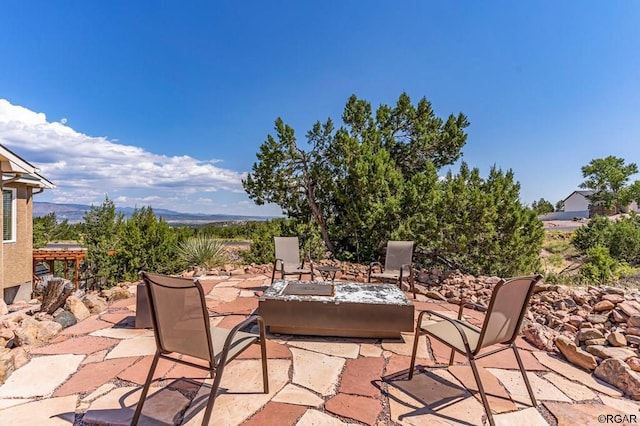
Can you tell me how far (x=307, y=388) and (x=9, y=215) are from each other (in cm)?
956

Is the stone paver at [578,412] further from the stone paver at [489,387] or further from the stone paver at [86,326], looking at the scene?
the stone paver at [86,326]

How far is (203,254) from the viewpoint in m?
7.34

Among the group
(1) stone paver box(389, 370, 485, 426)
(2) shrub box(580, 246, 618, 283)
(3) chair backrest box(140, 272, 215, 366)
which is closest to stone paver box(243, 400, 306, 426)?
(3) chair backrest box(140, 272, 215, 366)

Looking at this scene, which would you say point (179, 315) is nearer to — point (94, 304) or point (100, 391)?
point (100, 391)

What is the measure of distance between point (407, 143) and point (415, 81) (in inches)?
65.0

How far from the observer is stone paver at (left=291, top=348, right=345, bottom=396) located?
92.5 inches

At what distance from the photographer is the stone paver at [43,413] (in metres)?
1.88

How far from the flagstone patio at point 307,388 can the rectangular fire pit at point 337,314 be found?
148mm

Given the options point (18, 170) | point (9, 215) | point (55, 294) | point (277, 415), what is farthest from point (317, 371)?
point (9, 215)

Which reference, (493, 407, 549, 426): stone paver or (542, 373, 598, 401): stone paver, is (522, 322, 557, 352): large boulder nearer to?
(542, 373, 598, 401): stone paver

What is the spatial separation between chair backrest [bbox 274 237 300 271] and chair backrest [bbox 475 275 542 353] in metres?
3.68

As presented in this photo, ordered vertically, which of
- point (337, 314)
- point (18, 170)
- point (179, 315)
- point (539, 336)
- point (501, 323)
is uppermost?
point (18, 170)

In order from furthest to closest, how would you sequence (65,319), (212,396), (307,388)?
(65,319) → (307,388) → (212,396)

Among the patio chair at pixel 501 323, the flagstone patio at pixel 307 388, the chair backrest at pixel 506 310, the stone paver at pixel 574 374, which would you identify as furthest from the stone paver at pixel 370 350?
the stone paver at pixel 574 374
